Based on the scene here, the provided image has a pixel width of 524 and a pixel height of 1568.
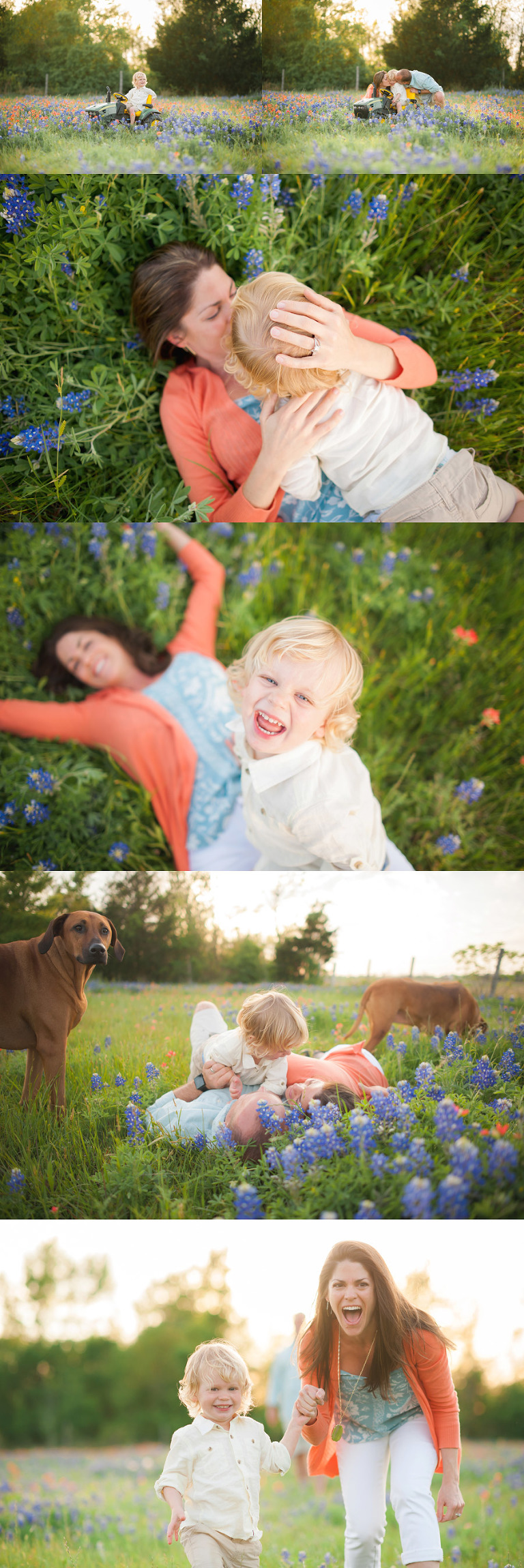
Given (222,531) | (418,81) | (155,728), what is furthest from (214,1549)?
(418,81)

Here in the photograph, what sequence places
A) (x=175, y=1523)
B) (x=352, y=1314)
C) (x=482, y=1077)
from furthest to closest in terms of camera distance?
(x=482, y=1077), (x=352, y=1314), (x=175, y=1523)

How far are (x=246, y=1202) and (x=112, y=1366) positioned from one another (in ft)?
1.27

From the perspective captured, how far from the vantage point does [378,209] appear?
6.01ft

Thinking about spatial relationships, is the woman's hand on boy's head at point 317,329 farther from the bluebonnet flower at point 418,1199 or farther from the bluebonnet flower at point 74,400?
the bluebonnet flower at point 418,1199

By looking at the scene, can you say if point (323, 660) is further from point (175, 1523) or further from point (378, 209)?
point (175, 1523)

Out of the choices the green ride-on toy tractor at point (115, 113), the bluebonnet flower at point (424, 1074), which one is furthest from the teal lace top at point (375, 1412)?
the green ride-on toy tractor at point (115, 113)

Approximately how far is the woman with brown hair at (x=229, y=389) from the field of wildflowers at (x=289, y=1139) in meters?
0.99

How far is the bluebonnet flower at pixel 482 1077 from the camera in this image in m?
1.61

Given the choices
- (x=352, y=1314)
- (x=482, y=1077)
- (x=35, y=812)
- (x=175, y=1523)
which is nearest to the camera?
(x=175, y=1523)

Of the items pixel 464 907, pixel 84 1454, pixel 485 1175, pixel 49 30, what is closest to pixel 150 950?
pixel 464 907

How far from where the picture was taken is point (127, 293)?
5.97 ft

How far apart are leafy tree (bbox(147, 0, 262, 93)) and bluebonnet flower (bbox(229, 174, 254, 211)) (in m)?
0.19

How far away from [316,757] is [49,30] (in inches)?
62.3

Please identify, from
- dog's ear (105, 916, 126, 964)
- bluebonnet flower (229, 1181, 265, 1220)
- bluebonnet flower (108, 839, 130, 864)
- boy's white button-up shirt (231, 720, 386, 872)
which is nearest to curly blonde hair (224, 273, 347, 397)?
boy's white button-up shirt (231, 720, 386, 872)
